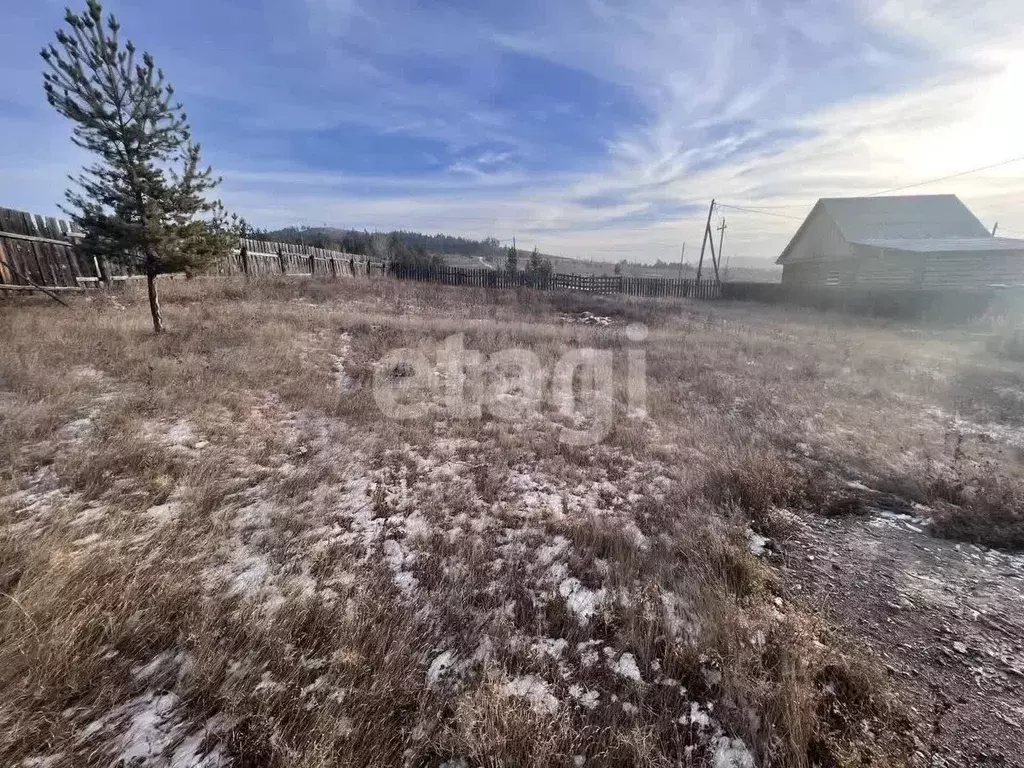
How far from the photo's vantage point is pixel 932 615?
2873 mm

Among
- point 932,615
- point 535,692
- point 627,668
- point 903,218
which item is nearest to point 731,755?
point 627,668

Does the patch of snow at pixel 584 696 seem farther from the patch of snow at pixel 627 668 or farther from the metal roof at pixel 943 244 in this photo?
the metal roof at pixel 943 244

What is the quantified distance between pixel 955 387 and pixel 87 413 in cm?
1519

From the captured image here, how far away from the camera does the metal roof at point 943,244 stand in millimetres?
19594

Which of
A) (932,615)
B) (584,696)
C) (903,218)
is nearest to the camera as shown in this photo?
(584,696)

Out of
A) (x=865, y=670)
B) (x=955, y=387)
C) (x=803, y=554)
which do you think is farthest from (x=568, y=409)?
(x=955, y=387)

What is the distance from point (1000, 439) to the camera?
20.7 feet

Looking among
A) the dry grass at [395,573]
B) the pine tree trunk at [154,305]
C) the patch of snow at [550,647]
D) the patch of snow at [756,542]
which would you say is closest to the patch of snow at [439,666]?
the dry grass at [395,573]

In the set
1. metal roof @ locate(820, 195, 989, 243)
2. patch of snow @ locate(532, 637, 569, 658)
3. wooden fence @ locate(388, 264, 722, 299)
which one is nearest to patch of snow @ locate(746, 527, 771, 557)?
patch of snow @ locate(532, 637, 569, 658)

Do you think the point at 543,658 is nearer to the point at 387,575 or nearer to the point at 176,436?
the point at 387,575

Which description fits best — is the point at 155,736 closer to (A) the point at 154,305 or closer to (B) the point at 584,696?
(B) the point at 584,696

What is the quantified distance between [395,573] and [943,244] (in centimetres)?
3057

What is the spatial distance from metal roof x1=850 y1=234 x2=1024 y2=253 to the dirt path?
24.0 meters

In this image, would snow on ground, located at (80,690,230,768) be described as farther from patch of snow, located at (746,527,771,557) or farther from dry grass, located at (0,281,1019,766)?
patch of snow, located at (746,527,771,557)
